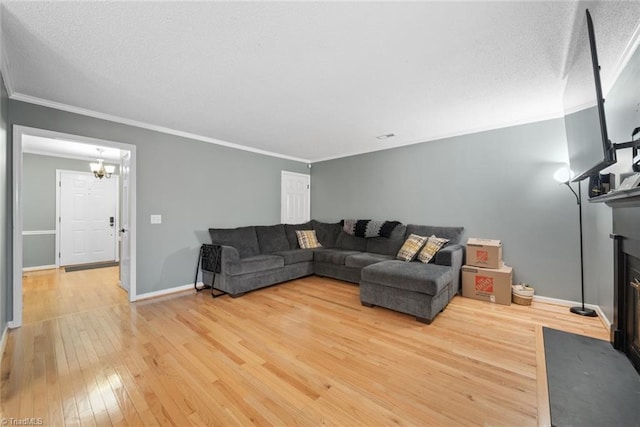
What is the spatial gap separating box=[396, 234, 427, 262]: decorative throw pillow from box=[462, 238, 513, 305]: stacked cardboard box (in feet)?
1.98

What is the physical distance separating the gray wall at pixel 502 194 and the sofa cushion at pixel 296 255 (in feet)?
4.73

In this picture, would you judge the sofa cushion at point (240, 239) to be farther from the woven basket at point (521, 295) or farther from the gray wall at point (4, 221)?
the woven basket at point (521, 295)

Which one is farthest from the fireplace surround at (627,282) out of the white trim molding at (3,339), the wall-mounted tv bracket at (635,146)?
the white trim molding at (3,339)

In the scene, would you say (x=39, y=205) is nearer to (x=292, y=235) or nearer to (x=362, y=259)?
(x=292, y=235)

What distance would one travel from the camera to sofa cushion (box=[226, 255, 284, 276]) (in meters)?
3.45

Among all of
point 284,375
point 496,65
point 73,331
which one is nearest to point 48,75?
point 73,331

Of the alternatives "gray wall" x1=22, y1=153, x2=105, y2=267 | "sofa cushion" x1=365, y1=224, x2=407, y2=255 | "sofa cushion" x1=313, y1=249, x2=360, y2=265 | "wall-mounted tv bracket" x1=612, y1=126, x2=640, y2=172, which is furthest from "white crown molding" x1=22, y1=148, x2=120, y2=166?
"wall-mounted tv bracket" x1=612, y1=126, x2=640, y2=172

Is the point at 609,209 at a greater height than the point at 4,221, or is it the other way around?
the point at 609,209

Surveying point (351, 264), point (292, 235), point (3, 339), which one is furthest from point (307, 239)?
point (3, 339)

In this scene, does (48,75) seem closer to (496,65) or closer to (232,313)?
(232,313)

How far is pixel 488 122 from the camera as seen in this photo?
3459mm

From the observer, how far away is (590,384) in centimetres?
148

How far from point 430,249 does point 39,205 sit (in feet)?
24.2

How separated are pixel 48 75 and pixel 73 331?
7.90 feet
